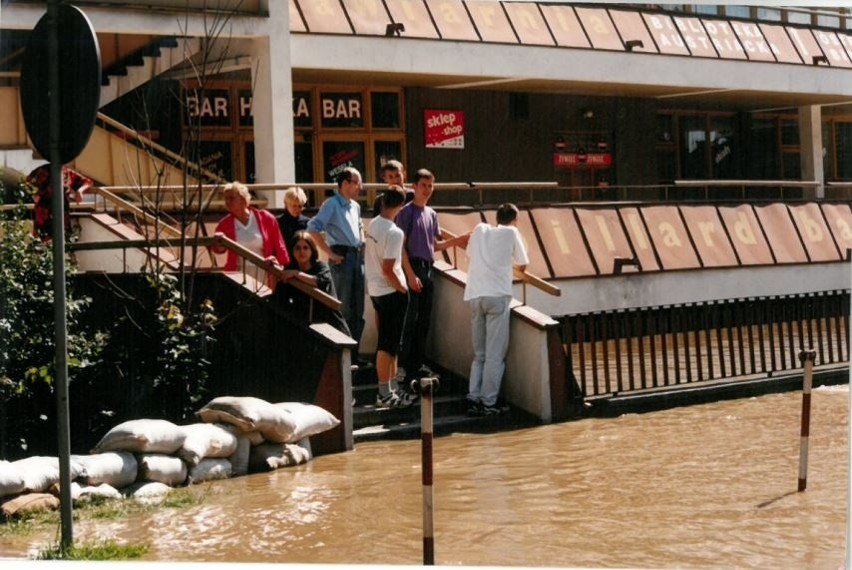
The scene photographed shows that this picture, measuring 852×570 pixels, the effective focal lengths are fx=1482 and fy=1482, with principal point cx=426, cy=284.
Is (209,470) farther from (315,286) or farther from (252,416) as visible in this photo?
(315,286)

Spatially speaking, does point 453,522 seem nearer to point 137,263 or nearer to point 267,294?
point 267,294

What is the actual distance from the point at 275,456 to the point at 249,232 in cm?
202

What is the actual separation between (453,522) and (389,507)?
552 millimetres

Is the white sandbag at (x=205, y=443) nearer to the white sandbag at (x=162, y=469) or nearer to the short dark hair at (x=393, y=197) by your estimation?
the white sandbag at (x=162, y=469)

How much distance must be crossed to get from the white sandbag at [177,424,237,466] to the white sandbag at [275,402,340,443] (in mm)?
518

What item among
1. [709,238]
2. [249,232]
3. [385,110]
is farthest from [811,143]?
[249,232]

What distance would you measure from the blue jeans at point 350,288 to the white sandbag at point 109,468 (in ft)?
9.40

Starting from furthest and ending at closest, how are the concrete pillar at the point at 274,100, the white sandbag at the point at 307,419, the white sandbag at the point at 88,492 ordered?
the concrete pillar at the point at 274,100 → the white sandbag at the point at 307,419 → the white sandbag at the point at 88,492

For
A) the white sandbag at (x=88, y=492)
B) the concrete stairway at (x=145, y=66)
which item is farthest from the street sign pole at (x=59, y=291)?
the concrete stairway at (x=145, y=66)

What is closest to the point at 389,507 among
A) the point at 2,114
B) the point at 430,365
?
the point at 430,365

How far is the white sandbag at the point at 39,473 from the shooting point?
8.46 metres

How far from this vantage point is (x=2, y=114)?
15789 millimetres

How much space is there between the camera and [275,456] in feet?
33.0

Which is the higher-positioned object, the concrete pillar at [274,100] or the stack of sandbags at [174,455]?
the concrete pillar at [274,100]
